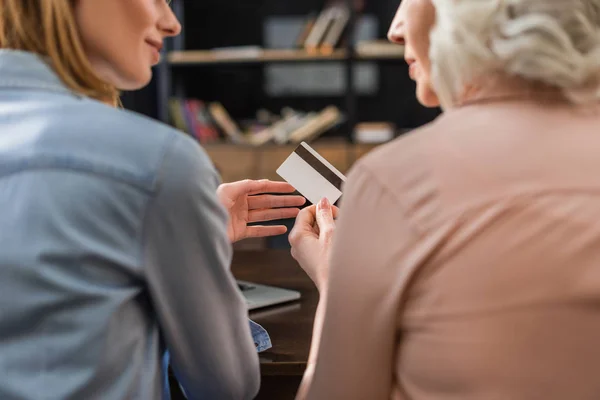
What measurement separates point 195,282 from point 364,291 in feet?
0.65

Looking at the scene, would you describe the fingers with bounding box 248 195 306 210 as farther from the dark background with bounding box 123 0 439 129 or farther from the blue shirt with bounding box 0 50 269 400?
the dark background with bounding box 123 0 439 129

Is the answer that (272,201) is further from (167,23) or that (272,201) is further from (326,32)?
(326,32)

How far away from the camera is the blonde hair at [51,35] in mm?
824

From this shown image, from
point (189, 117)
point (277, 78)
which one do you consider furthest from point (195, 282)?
point (277, 78)

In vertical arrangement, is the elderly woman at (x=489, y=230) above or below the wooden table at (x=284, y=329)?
above

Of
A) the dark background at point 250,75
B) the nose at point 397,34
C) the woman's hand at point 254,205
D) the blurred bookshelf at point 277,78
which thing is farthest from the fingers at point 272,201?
the dark background at point 250,75

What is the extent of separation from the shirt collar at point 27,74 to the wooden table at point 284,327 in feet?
1.75

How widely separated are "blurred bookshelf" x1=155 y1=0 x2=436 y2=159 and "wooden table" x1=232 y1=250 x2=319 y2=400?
8.12ft

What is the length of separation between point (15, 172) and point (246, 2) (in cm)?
395

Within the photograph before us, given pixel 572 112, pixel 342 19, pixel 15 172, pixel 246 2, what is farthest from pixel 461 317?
pixel 246 2

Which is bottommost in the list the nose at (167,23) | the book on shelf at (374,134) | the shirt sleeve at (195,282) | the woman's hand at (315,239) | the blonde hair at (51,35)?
the book on shelf at (374,134)

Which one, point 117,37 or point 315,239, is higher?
point 117,37

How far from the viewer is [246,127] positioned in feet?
14.4

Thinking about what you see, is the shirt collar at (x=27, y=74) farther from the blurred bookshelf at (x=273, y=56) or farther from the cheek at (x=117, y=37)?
the blurred bookshelf at (x=273, y=56)
